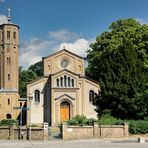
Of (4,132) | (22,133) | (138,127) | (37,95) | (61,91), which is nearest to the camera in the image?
(22,133)

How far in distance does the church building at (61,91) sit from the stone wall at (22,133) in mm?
24304

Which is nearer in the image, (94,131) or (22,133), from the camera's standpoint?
(22,133)

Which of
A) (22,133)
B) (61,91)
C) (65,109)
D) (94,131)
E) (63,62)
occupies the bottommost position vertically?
(22,133)

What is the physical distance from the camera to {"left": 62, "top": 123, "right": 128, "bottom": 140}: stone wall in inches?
1634

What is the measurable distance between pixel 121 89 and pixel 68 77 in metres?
18.1

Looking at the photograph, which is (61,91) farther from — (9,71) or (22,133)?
(22,133)

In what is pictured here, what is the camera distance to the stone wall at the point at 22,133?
41438 mm

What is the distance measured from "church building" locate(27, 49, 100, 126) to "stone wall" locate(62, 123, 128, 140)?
24.4 metres

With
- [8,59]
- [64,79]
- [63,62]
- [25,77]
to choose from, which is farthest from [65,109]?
[25,77]

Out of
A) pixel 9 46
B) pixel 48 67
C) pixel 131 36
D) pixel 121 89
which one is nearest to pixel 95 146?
pixel 121 89

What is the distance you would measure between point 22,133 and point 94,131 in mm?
6654

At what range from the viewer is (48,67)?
70562 millimetres

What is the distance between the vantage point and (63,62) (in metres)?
71.2

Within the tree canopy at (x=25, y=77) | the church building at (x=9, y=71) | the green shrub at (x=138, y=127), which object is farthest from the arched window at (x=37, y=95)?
the tree canopy at (x=25, y=77)
